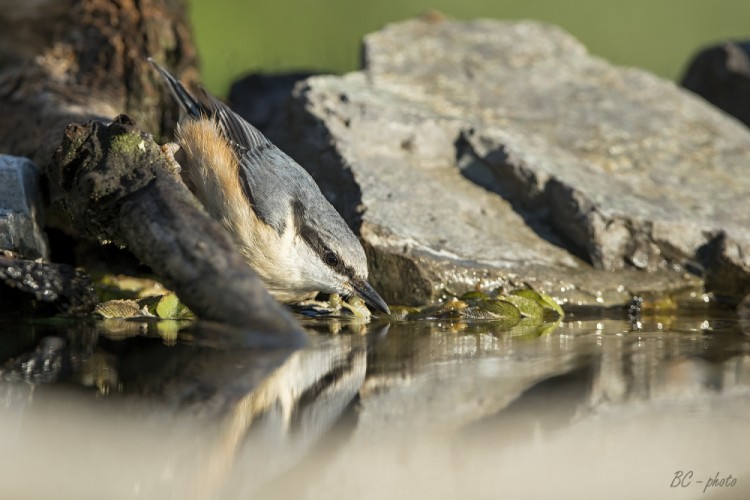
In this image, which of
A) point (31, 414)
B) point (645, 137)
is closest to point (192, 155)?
point (31, 414)

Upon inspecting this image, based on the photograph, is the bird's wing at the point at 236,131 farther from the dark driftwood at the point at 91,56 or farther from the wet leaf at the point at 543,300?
the wet leaf at the point at 543,300

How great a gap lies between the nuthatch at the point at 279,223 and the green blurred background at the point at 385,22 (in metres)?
3.73

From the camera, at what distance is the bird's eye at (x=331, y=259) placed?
4.40 metres

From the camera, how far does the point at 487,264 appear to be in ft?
17.1

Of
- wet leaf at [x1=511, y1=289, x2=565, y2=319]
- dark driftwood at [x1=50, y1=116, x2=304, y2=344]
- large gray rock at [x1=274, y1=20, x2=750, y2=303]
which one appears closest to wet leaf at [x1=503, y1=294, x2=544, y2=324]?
wet leaf at [x1=511, y1=289, x2=565, y2=319]

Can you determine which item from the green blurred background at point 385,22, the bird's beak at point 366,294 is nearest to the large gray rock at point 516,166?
the bird's beak at point 366,294

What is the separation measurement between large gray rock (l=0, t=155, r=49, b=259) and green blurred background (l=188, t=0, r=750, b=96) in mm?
3487

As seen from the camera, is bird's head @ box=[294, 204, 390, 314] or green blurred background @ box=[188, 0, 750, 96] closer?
bird's head @ box=[294, 204, 390, 314]

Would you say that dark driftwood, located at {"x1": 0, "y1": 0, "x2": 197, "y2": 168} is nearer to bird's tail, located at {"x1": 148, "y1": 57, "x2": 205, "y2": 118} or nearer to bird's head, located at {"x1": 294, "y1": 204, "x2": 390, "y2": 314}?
bird's tail, located at {"x1": 148, "y1": 57, "x2": 205, "y2": 118}

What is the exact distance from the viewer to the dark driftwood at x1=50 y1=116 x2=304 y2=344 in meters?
3.12

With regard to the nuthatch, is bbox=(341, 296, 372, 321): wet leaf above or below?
below

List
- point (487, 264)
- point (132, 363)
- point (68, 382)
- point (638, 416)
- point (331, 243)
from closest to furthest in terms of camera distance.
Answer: point (638, 416), point (68, 382), point (132, 363), point (331, 243), point (487, 264)

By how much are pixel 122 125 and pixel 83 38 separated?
8.82ft

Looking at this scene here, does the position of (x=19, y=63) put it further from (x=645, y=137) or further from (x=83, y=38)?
(x=645, y=137)
